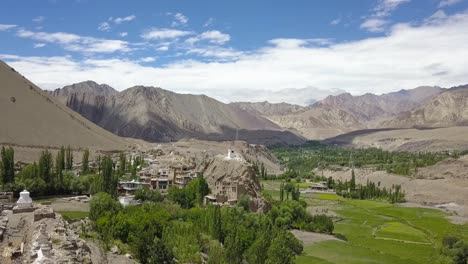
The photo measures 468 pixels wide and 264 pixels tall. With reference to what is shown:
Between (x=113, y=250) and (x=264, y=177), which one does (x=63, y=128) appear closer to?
(x=264, y=177)

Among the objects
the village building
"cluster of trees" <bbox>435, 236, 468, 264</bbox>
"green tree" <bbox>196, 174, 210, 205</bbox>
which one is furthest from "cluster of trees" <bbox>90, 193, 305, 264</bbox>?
the village building

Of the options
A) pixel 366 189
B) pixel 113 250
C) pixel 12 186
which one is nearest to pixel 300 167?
pixel 366 189

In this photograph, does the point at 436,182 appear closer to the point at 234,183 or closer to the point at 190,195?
the point at 234,183

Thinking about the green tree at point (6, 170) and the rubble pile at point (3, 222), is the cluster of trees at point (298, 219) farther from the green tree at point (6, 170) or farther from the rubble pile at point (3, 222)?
the rubble pile at point (3, 222)

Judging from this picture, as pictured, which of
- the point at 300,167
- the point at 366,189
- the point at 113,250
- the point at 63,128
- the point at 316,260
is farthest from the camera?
the point at 300,167

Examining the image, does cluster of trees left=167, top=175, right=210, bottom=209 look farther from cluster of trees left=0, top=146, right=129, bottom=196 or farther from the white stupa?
the white stupa

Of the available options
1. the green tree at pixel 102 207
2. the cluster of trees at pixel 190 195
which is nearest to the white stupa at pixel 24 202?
the green tree at pixel 102 207
